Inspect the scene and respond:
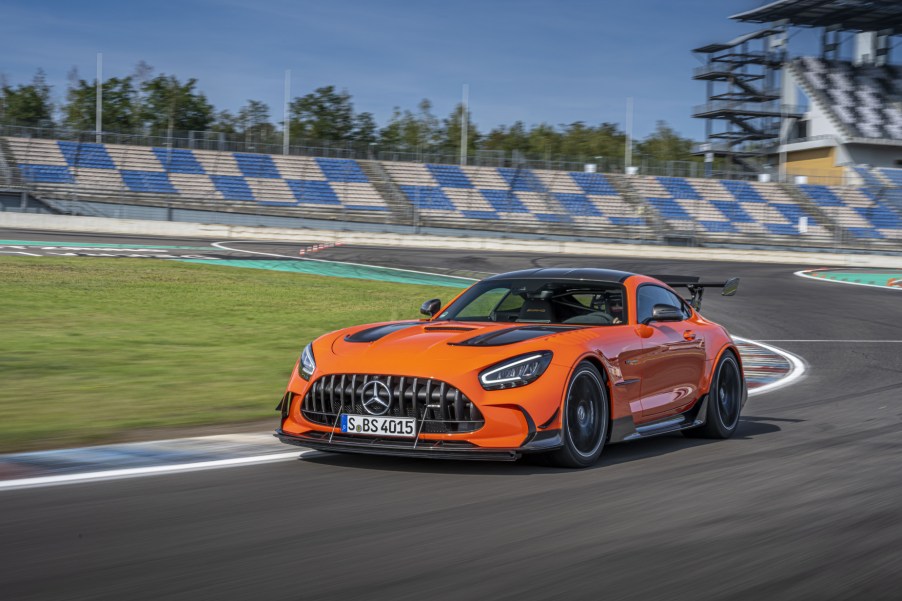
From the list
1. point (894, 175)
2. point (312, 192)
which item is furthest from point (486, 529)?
point (894, 175)

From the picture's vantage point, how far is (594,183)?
2334 inches

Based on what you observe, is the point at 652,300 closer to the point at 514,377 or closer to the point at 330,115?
the point at 514,377

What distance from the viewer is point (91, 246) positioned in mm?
32781

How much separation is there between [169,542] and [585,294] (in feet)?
13.8

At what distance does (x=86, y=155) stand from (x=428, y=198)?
1644 cm

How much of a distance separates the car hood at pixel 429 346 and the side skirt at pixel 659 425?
2.35 ft

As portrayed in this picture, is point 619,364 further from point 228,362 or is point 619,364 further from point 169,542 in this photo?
point 228,362

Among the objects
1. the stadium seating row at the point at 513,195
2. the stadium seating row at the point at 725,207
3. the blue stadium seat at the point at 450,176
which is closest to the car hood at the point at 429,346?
the stadium seating row at the point at 513,195

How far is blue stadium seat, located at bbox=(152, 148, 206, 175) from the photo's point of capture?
172ft

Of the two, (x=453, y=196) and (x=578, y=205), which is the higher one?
(x=453, y=196)

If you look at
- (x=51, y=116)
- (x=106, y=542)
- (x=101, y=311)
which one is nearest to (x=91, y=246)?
(x=101, y=311)

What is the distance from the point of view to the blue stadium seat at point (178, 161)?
5234 centimetres

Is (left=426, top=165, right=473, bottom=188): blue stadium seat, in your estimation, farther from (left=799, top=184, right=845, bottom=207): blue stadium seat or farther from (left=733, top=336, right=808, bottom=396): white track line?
(left=733, top=336, right=808, bottom=396): white track line

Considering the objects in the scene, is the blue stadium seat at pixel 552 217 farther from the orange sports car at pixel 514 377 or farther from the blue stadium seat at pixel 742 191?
the orange sports car at pixel 514 377
